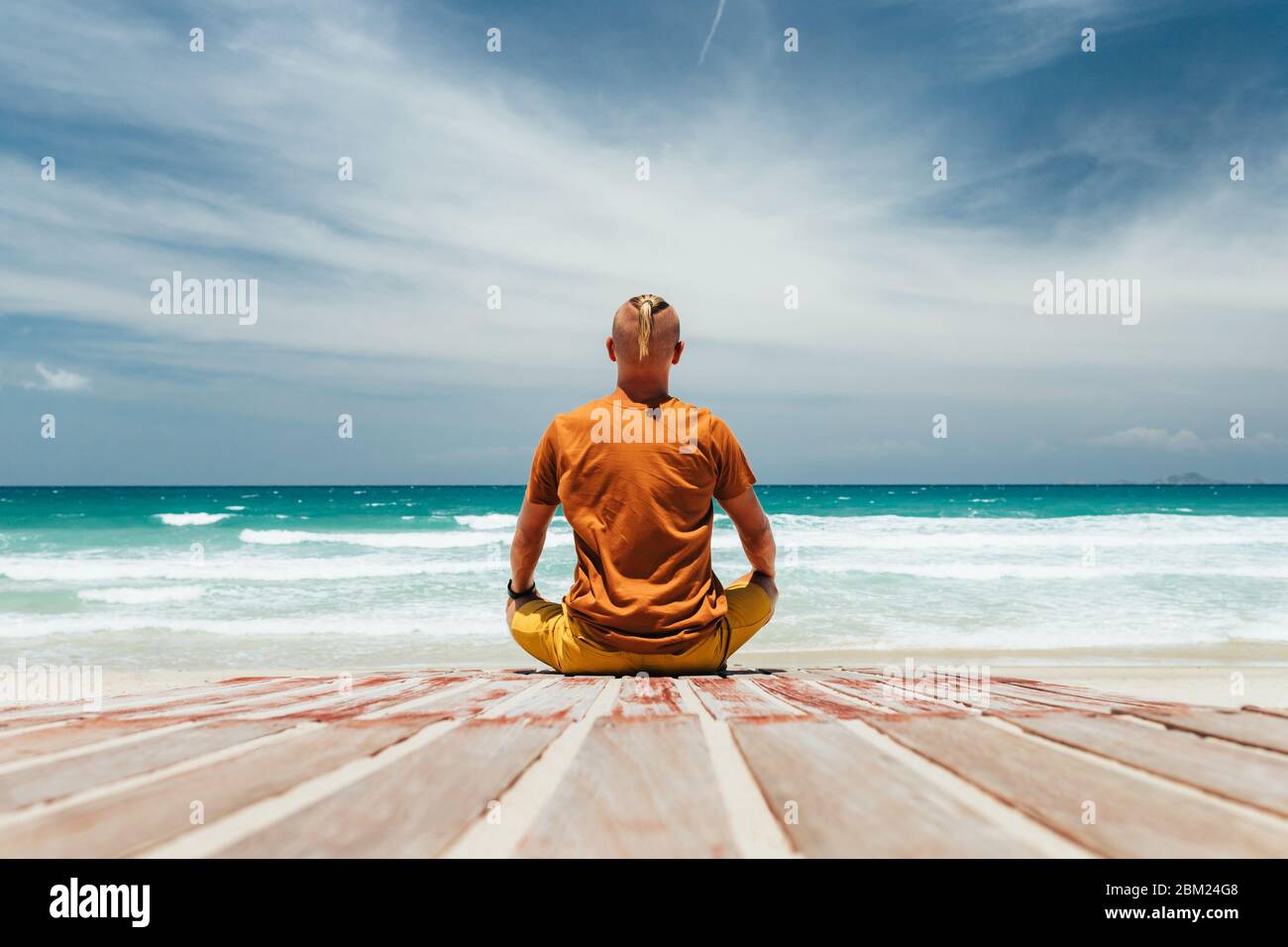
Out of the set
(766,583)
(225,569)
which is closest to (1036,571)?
(766,583)

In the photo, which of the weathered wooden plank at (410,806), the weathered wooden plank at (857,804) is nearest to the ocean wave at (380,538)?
the weathered wooden plank at (410,806)

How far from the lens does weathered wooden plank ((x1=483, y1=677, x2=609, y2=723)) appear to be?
5.37ft

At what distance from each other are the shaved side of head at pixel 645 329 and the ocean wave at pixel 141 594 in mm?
12980

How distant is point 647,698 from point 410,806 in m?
0.92

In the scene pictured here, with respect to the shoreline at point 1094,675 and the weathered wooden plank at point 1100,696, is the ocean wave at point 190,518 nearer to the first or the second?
the shoreline at point 1094,675

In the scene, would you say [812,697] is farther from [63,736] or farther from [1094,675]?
[1094,675]

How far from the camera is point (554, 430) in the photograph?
112 inches

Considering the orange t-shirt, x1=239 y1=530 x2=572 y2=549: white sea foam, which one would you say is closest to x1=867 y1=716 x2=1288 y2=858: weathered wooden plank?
the orange t-shirt

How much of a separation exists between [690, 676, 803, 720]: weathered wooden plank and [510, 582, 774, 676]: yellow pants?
1.44 ft

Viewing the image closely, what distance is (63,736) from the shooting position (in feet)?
4.82

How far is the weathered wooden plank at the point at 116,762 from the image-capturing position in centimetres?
113

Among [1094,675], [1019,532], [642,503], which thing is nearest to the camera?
[642,503]

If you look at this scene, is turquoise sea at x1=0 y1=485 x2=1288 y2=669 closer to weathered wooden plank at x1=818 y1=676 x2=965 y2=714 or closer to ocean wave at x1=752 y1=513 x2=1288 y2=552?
ocean wave at x1=752 y1=513 x2=1288 y2=552
